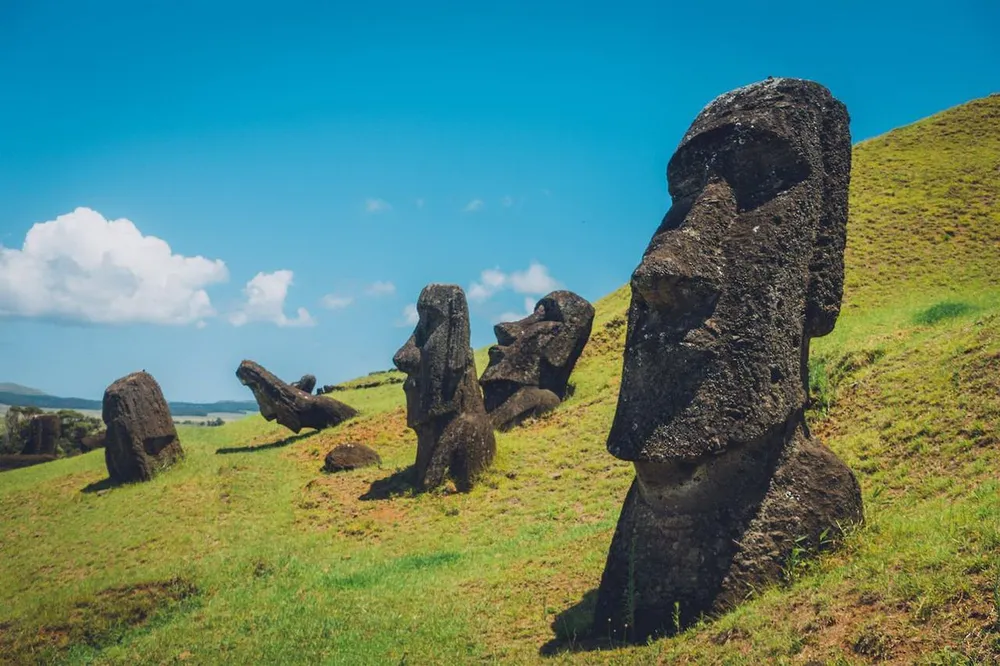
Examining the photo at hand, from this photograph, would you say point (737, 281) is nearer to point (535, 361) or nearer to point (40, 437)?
point (535, 361)

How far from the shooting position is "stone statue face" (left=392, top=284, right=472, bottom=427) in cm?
1892

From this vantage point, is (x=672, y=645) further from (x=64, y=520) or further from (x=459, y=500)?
(x=64, y=520)

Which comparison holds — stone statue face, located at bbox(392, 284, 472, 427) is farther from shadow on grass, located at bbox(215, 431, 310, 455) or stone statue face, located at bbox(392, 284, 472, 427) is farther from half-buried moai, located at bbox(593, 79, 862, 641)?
half-buried moai, located at bbox(593, 79, 862, 641)

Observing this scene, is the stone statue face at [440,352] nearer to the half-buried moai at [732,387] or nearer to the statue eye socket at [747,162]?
the half-buried moai at [732,387]

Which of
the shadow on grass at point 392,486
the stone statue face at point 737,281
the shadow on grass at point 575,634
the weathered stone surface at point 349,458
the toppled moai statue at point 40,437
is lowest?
the shadow on grass at point 575,634

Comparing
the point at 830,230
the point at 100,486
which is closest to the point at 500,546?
the point at 830,230

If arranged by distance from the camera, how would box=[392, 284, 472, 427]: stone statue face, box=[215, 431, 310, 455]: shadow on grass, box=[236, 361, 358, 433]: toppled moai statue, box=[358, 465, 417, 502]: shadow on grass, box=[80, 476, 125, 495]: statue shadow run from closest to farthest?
box=[358, 465, 417, 502]: shadow on grass < box=[392, 284, 472, 427]: stone statue face < box=[80, 476, 125, 495]: statue shadow < box=[215, 431, 310, 455]: shadow on grass < box=[236, 361, 358, 433]: toppled moai statue

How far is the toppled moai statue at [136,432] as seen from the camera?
2230 cm

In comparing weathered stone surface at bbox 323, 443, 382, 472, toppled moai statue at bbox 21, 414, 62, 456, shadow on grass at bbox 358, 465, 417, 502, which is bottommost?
shadow on grass at bbox 358, 465, 417, 502

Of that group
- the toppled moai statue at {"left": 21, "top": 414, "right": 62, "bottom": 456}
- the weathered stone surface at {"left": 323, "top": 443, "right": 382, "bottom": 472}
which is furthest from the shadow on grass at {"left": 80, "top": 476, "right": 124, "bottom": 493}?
the toppled moai statue at {"left": 21, "top": 414, "right": 62, "bottom": 456}

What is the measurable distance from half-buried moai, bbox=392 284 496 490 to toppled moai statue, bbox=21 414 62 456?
2292 centimetres

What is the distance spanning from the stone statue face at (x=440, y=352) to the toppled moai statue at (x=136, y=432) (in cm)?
830

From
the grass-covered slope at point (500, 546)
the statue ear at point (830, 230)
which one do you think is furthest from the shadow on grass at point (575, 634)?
the statue ear at point (830, 230)

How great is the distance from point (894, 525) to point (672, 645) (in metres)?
2.49
